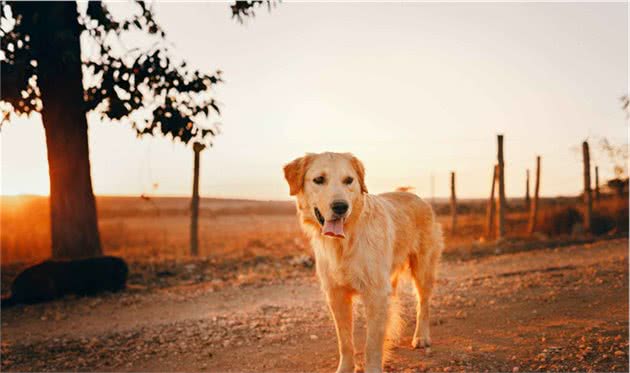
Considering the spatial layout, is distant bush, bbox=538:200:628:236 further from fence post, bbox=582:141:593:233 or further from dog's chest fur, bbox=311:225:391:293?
dog's chest fur, bbox=311:225:391:293

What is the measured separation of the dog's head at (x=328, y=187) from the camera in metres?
4.43

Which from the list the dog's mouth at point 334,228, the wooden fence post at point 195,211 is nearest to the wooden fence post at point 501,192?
the wooden fence post at point 195,211

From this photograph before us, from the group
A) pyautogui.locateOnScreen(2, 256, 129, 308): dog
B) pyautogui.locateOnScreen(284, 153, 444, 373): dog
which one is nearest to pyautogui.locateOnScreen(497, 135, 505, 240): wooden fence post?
pyautogui.locateOnScreen(2, 256, 129, 308): dog

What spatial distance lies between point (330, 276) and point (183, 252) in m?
12.7

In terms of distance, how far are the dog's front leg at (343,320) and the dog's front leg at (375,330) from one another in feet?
0.98

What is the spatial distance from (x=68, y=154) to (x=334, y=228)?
25.7 feet

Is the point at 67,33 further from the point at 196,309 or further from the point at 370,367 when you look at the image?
the point at 370,367

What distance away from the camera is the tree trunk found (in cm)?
1025

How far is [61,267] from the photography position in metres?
9.91

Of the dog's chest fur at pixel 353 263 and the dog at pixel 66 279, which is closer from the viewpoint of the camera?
the dog's chest fur at pixel 353 263

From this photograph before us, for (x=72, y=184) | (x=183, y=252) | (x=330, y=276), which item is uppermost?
(x=72, y=184)

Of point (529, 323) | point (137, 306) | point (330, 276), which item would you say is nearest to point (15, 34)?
point (137, 306)

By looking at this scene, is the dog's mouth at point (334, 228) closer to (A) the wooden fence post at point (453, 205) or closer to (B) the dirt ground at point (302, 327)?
(B) the dirt ground at point (302, 327)

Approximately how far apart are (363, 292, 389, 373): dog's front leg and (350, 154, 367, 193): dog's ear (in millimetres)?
962
